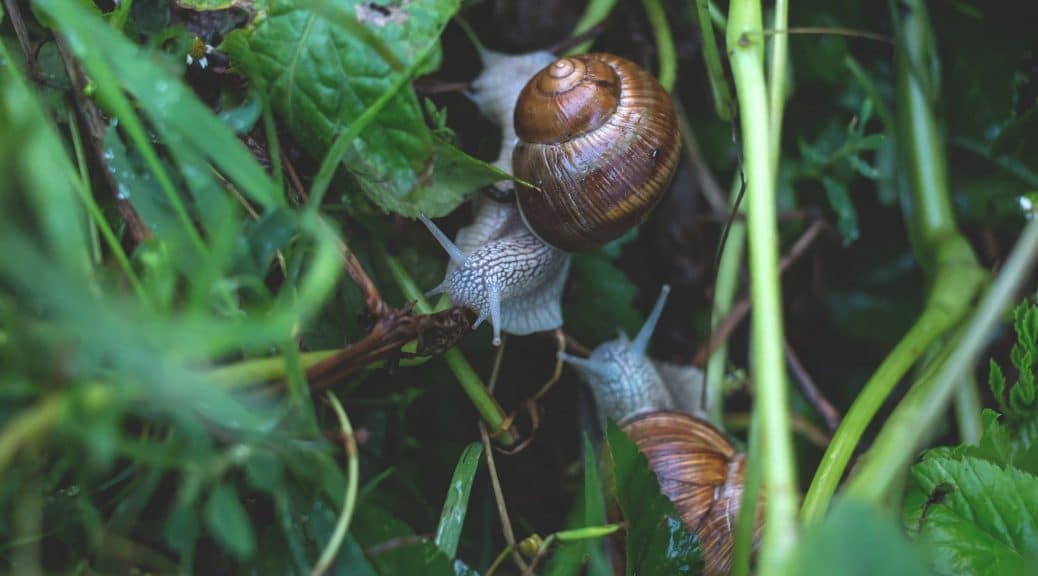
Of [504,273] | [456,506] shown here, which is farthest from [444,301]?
[456,506]

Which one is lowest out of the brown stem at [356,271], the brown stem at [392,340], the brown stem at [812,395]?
the brown stem at [812,395]

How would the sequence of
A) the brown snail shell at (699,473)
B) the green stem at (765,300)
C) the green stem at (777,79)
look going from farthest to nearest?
the brown snail shell at (699,473) → the green stem at (777,79) → the green stem at (765,300)

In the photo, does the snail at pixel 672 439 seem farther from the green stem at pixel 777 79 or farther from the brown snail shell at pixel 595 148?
the green stem at pixel 777 79

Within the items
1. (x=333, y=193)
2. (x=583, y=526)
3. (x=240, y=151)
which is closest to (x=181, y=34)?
(x=333, y=193)

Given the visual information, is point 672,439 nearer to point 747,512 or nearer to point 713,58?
point 747,512

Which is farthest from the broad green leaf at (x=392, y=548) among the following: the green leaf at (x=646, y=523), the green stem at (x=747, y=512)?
the green stem at (x=747, y=512)
